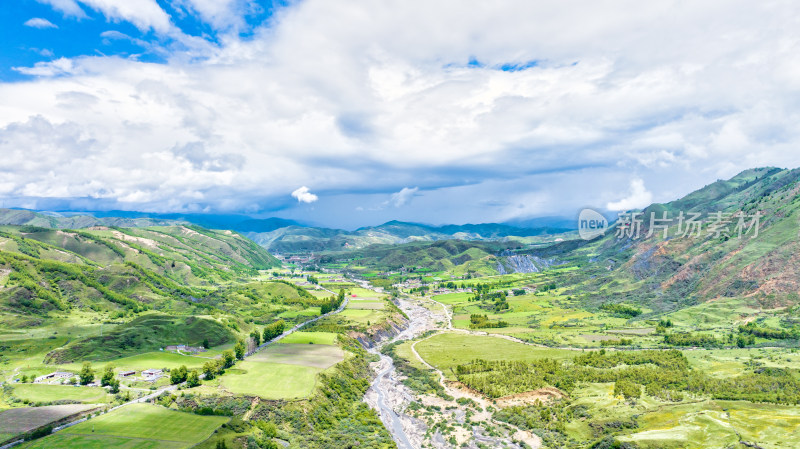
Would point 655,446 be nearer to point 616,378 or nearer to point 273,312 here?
point 616,378

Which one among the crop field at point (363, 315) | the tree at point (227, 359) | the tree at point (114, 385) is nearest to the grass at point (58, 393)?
the tree at point (114, 385)

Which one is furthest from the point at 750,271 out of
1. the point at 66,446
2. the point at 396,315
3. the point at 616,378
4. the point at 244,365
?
the point at 66,446

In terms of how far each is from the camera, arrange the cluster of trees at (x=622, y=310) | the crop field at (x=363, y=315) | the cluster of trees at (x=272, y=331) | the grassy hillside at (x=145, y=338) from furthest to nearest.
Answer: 1. the cluster of trees at (x=622, y=310)
2. the crop field at (x=363, y=315)
3. the cluster of trees at (x=272, y=331)
4. the grassy hillside at (x=145, y=338)

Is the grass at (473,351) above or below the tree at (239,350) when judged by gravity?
below

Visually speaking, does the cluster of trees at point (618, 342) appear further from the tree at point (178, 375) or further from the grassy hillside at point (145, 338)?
the grassy hillside at point (145, 338)

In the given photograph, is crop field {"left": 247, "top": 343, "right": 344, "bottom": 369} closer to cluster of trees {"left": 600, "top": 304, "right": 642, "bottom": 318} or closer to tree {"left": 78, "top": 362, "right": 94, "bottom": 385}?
tree {"left": 78, "top": 362, "right": 94, "bottom": 385}

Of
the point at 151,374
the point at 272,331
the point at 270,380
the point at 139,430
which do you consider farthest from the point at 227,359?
the point at 272,331

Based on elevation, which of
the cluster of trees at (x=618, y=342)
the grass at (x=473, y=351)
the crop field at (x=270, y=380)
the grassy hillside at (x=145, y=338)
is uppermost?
the grassy hillside at (x=145, y=338)
